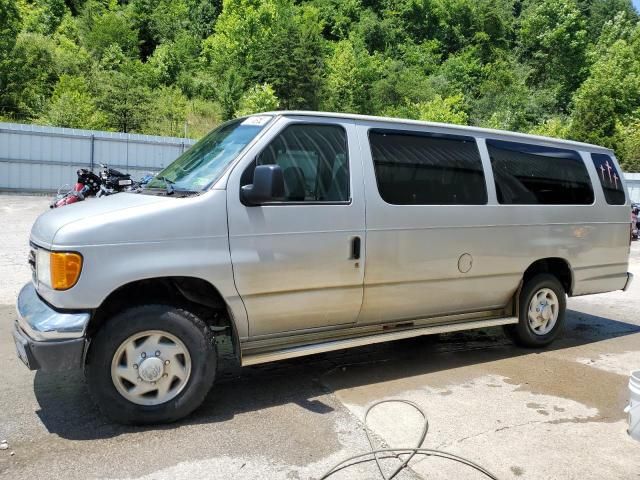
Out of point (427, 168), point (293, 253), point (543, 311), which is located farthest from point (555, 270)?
point (293, 253)

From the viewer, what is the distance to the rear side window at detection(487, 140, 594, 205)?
5738 mm

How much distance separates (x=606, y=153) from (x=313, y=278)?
437 cm

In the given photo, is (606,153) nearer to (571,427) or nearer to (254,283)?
(571,427)

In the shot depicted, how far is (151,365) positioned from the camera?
12.7 ft

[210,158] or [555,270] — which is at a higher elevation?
[210,158]

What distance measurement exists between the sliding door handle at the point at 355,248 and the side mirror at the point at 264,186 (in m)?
0.79

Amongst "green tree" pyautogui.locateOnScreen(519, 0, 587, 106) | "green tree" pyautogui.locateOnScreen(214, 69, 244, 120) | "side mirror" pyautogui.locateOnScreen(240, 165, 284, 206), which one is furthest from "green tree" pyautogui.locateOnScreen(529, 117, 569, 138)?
"side mirror" pyautogui.locateOnScreen(240, 165, 284, 206)

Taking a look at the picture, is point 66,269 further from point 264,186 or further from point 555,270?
point 555,270

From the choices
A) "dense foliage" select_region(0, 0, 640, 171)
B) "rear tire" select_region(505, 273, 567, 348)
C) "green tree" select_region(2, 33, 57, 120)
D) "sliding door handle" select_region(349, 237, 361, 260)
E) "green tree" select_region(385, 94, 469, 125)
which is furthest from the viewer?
"green tree" select_region(385, 94, 469, 125)

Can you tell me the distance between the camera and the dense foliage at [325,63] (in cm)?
3641

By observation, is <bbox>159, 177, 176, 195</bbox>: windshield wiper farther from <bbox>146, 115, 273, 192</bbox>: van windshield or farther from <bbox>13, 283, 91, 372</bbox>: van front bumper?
<bbox>13, 283, 91, 372</bbox>: van front bumper

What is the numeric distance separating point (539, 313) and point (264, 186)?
364cm

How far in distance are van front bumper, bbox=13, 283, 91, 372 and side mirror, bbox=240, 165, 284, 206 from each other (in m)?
1.32

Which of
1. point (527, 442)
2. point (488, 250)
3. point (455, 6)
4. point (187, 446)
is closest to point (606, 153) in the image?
point (488, 250)
